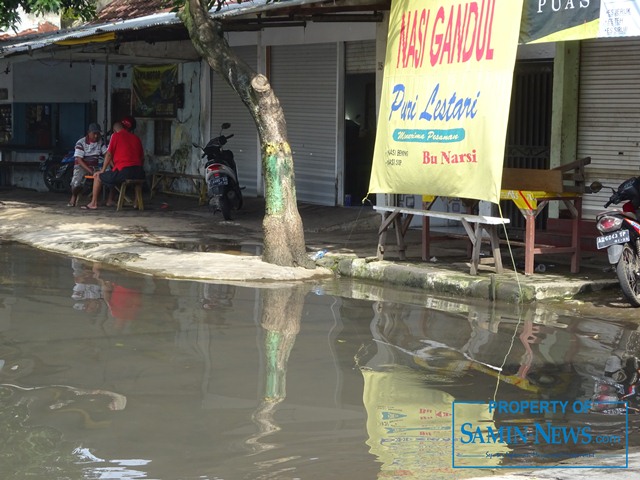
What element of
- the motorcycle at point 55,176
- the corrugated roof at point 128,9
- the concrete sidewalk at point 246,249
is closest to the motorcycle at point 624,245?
the concrete sidewalk at point 246,249

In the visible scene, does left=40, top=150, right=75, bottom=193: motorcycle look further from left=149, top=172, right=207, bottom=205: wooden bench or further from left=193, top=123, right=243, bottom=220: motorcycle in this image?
left=193, top=123, right=243, bottom=220: motorcycle

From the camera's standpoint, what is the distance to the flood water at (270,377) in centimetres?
519

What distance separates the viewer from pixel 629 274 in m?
9.24

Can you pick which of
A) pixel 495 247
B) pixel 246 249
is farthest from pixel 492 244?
pixel 246 249

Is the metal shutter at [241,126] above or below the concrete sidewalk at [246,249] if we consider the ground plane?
above

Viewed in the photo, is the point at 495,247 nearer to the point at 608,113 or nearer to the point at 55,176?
the point at 608,113

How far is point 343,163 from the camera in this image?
16.3 meters

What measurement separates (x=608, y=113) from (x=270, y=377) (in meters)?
6.88

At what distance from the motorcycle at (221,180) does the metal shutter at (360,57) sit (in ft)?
7.96

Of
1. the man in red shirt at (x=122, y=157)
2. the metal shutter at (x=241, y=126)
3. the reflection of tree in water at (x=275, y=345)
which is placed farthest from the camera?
the metal shutter at (x=241, y=126)

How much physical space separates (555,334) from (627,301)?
157 cm

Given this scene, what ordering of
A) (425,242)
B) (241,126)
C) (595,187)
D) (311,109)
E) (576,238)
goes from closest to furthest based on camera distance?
(576,238) → (595,187) → (425,242) → (311,109) → (241,126)

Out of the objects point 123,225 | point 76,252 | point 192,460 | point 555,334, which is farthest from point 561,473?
point 123,225

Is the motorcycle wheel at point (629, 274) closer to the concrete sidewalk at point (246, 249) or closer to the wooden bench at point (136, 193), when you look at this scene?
the concrete sidewalk at point (246, 249)
